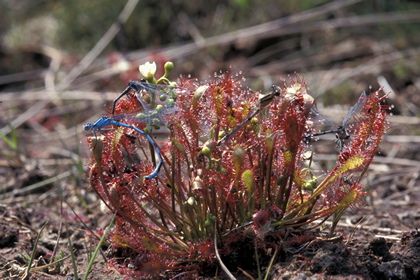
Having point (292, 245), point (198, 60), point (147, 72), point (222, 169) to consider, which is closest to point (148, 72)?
point (147, 72)

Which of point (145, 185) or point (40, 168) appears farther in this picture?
point (40, 168)

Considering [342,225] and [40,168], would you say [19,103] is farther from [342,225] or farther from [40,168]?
[342,225]

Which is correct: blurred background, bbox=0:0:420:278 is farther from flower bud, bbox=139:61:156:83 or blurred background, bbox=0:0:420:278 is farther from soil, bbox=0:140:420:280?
flower bud, bbox=139:61:156:83

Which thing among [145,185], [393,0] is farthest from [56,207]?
[393,0]

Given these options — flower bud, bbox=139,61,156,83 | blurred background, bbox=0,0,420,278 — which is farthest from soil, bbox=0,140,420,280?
flower bud, bbox=139,61,156,83

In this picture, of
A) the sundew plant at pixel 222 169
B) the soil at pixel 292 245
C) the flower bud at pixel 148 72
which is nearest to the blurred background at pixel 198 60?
the soil at pixel 292 245

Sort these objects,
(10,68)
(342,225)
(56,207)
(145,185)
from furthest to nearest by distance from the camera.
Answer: (10,68), (56,207), (342,225), (145,185)

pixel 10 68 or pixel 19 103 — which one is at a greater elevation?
pixel 10 68
